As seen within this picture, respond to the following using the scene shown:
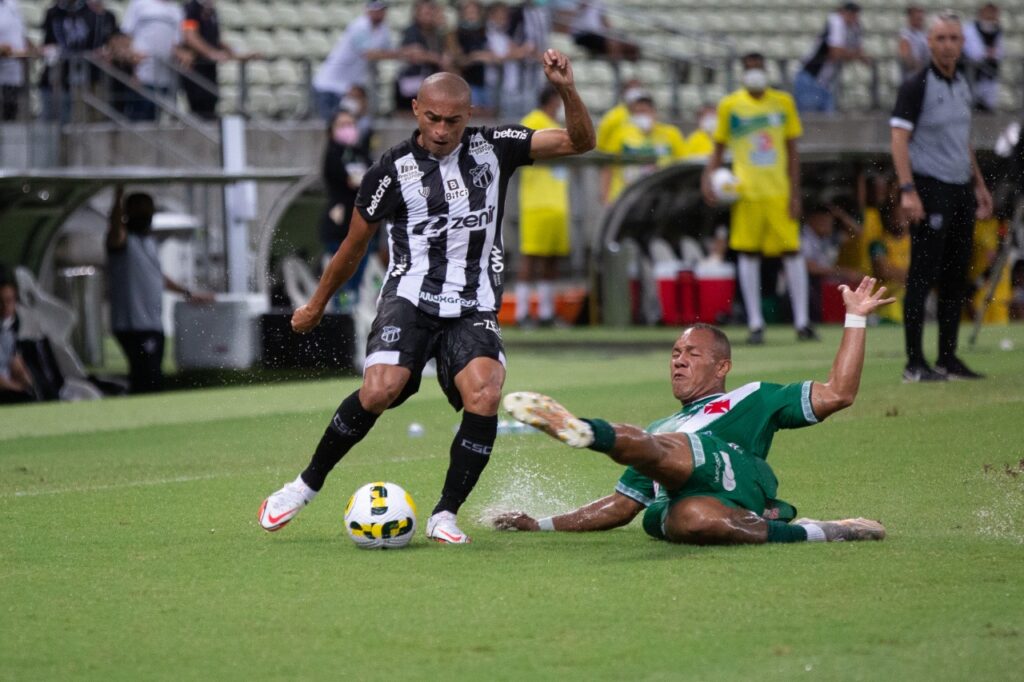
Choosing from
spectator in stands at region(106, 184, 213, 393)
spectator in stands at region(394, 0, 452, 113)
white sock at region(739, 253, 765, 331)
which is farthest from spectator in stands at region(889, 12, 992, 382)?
spectator in stands at region(394, 0, 452, 113)

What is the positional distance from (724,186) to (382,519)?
34.1 ft

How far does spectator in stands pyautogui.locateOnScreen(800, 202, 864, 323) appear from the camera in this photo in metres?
19.6

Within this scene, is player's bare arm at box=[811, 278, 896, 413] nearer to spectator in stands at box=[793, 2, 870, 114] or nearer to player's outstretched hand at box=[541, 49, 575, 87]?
player's outstretched hand at box=[541, 49, 575, 87]

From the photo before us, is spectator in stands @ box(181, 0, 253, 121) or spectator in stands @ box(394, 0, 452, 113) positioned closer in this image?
spectator in stands @ box(181, 0, 253, 121)

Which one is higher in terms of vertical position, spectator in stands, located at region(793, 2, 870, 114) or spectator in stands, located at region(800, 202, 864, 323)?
spectator in stands, located at region(793, 2, 870, 114)

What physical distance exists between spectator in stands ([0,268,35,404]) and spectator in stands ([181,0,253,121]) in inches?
268

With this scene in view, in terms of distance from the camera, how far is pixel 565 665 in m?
4.57

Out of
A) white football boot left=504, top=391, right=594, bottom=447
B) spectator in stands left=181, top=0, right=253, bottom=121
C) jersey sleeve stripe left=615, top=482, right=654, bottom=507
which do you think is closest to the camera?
white football boot left=504, top=391, right=594, bottom=447

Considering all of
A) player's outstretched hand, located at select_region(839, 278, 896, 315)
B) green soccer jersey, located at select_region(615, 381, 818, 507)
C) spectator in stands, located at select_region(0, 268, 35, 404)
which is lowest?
spectator in stands, located at select_region(0, 268, 35, 404)

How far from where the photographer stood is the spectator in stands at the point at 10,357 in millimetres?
13602

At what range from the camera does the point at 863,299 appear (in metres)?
6.36

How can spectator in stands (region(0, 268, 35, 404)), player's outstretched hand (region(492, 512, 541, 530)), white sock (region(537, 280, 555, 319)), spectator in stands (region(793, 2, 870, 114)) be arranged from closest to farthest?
player's outstretched hand (region(492, 512, 541, 530)) < spectator in stands (region(0, 268, 35, 404)) < white sock (region(537, 280, 555, 319)) < spectator in stands (region(793, 2, 870, 114))

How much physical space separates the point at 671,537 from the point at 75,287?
467 inches

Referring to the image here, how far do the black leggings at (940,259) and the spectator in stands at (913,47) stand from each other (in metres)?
11.3
